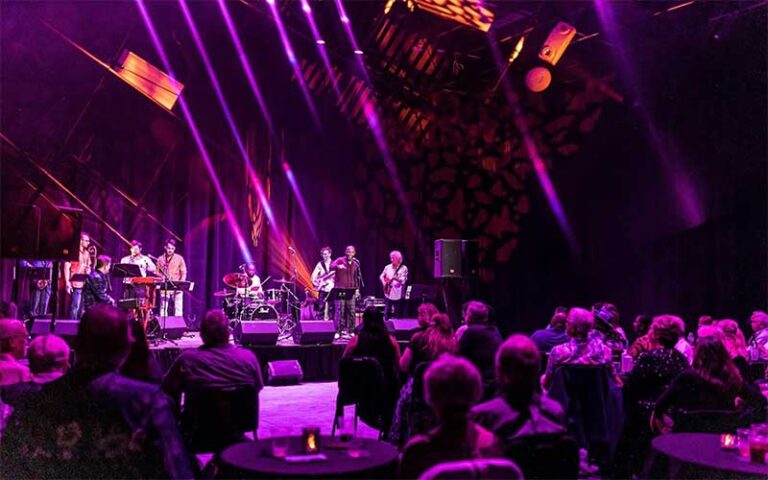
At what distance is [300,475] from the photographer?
2.27 meters

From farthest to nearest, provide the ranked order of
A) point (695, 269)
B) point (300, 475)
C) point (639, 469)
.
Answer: point (695, 269) → point (639, 469) → point (300, 475)

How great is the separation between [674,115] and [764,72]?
1216 millimetres

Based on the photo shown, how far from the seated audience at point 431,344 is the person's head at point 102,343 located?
2.66 m

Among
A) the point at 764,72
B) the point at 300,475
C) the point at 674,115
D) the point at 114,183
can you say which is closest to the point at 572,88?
the point at 674,115

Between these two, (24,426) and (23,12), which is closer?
(24,426)

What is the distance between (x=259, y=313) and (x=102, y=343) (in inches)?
323

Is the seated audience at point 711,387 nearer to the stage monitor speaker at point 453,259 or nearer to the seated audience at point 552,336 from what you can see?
the seated audience at point 552,336

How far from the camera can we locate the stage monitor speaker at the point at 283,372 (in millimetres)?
7926

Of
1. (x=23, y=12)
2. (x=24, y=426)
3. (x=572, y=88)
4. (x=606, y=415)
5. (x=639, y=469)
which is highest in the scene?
(x=23, y=12)

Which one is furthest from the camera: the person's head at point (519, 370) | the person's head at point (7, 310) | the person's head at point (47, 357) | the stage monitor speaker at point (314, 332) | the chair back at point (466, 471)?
the stage monitor speaker at point (314, 332)

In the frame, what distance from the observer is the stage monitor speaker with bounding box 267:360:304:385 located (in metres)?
7.93

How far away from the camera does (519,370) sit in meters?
2.42

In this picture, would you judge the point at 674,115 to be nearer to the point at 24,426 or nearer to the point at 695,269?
the point at 695,269

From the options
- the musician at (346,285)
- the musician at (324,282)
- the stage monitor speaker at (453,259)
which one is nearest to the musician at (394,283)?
the musician at (346,285)
